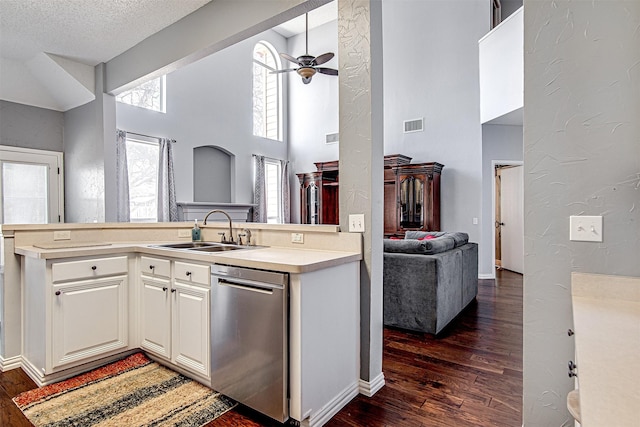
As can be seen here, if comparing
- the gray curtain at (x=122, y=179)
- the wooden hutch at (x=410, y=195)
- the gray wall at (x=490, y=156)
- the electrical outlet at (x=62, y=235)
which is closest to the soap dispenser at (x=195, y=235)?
the electrical outlet at (x=62, y=235)

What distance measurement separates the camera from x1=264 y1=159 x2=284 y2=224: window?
8.55 m

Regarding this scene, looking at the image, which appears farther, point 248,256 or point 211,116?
point 211,116

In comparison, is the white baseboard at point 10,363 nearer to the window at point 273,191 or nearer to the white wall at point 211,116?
the white wall at point 211,116

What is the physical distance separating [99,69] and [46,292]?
302 centimetres

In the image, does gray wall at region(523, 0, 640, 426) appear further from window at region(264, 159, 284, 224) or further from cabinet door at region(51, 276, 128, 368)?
window at region(264, 159, 284, 224)

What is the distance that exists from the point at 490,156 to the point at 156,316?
240 inches

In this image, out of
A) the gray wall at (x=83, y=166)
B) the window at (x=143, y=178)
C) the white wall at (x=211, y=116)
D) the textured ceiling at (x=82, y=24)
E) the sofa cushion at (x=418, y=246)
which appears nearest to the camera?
the textured ceiling at (x=82, y=24)

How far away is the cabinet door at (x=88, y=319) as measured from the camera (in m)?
2.42

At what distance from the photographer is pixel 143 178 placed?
6.05 meters

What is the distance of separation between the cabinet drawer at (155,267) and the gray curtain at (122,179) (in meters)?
3.27

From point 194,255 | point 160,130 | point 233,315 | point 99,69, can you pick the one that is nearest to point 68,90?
point 99,69

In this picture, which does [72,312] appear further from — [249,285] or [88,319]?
[249,285]

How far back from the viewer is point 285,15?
254 centimetres


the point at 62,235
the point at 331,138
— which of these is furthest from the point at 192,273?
the point at 331,138
